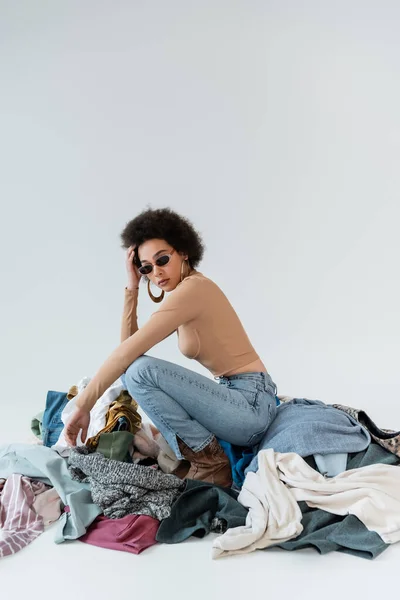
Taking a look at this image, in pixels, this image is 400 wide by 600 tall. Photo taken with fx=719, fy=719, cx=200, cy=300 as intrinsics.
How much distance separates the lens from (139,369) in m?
3.29

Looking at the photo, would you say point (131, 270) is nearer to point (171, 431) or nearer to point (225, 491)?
point (171, 431)

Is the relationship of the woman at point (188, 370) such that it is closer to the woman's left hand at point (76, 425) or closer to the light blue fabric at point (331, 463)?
the woman's left hand at point (76, 425)

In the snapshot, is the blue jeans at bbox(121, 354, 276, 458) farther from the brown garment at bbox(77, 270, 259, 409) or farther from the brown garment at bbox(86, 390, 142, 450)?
the brown garment at bbox(86, 390, 142, 450)

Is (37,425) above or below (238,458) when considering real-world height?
above

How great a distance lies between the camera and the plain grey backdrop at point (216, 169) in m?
5.63

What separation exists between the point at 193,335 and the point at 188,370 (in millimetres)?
220

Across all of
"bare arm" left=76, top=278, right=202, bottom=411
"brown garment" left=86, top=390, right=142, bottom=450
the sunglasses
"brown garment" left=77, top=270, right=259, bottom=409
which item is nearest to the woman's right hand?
the sunglasses

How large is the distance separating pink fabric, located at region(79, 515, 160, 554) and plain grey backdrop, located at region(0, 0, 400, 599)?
7.99 feet

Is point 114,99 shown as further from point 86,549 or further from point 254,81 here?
point 86,549

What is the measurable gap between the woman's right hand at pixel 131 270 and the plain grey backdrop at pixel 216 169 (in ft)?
5.52

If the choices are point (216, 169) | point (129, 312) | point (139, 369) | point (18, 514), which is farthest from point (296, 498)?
point (216, 169)

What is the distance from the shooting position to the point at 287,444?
10.8ft

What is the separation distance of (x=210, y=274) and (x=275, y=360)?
3.05 ft

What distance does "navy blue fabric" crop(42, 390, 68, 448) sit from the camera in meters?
3.86
